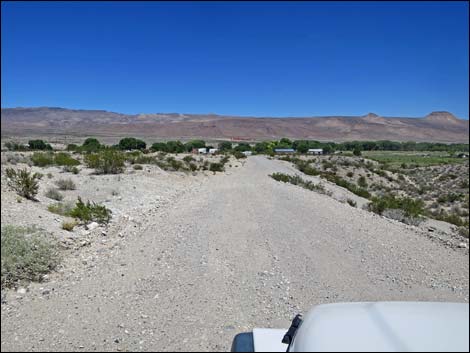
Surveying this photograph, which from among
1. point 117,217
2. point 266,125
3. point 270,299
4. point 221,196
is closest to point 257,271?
point 270,299

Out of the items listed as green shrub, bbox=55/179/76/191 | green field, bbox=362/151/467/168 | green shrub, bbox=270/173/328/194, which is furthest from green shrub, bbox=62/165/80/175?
green field, bbox=362/151/467/168

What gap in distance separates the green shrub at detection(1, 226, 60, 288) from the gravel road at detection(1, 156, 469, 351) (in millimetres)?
336

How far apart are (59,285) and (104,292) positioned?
792 millimetres

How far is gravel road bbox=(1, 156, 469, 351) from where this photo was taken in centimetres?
432

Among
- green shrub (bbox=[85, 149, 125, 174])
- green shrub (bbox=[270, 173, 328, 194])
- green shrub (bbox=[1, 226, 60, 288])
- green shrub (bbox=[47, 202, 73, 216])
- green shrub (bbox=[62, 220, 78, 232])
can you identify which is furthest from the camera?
green shrub (bbox=[85, 149, 125, 174])

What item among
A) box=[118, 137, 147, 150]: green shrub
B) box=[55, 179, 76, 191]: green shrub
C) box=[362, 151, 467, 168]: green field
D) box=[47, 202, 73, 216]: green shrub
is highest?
box=[47, 202, 73, 216]: green shrub

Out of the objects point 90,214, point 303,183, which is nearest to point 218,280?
point 90,214

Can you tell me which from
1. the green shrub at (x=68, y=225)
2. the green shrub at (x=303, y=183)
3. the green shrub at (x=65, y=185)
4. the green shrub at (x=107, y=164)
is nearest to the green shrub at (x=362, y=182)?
the green shrub at (x=303, y=183)

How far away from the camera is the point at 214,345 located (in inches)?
162

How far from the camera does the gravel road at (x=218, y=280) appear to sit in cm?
432

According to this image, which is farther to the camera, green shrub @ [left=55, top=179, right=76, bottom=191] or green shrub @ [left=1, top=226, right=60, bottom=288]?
green shrub @ [left=55, top=179, right=76, bottom=191]

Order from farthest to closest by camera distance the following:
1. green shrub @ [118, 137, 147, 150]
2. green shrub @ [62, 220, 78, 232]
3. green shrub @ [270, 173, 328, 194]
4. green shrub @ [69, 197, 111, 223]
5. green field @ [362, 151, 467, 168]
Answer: green field @ [362, 151, 467, 168] → green shrub @ [118, 137, 147, 150] → green shrub @ [270, 173, 328, 194] → green shrub @ [69, 197, 111, 223] → green shrub @ [62, 220, 78, 232]

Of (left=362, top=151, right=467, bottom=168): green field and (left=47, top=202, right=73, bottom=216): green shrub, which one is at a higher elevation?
(left=47, top=202, right=73, bottom=216): green shrub

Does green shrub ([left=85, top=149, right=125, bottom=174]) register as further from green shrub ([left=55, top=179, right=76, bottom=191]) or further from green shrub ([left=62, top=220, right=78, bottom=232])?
green shrub ([left=62, top=220, right=78, bottom=232])
